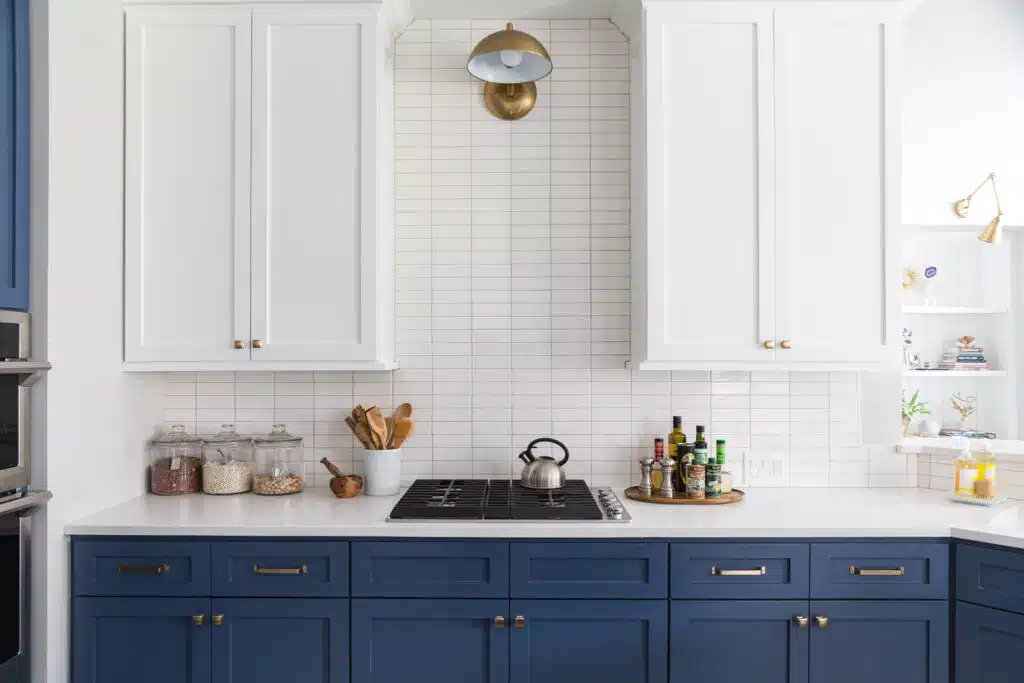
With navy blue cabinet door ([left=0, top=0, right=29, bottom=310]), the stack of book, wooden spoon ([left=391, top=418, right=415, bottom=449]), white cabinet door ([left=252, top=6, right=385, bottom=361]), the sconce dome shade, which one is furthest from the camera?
the stack of book

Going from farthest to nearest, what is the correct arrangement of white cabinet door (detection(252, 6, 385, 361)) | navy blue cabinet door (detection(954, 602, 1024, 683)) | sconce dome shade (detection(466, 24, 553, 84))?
1. white cabinet door (detection(252, 6, 385, 361))
2. sconce dome shade (detection(466, 24, 553, 84))
3. navy blue cabinet door (detection(954, 602, 1024, 683))

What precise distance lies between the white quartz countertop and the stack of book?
82 centimetres

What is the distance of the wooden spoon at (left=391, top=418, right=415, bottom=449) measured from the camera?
2641mm

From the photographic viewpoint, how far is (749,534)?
83.9 inches

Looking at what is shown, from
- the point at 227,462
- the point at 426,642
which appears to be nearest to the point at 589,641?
the point at 426,642

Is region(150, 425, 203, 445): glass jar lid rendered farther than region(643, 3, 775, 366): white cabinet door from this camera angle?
Yes

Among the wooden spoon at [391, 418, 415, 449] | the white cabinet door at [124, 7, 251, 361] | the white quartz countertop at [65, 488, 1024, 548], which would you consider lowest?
the white quartz countertop at [65, 488, 1024, 548]

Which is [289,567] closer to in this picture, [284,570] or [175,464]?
[284,570]

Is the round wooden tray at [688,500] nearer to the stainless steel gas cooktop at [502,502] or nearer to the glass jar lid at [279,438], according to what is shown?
the stainless steel gas cooktop at [502,502]

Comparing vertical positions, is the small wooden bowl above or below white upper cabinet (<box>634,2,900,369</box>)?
below

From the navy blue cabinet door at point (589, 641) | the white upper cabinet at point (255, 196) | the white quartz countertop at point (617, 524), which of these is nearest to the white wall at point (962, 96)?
the white quartz countertop at point (617, 524)

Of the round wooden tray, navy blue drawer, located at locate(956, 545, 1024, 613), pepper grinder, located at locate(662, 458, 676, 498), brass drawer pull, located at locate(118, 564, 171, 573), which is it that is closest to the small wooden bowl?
brass drawer pull, located at locate(118, 564, 171, 573)

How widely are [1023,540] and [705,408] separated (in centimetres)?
107

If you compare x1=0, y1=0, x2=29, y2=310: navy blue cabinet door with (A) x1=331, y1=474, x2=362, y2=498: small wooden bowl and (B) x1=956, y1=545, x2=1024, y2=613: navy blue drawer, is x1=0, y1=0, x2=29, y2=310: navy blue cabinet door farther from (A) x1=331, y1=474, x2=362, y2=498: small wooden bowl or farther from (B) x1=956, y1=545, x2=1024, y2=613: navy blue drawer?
(B) x1=956, y1=545, x2=1024, y2=613: navy blue drawer
